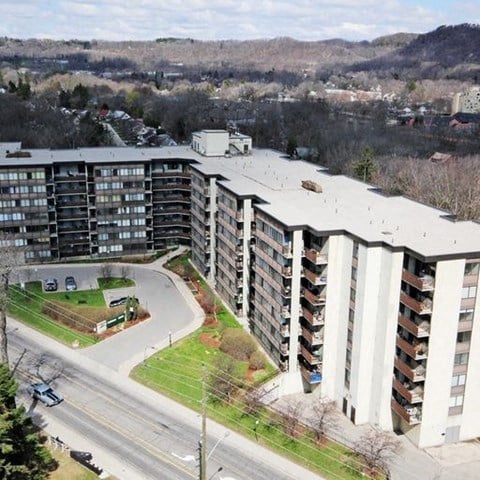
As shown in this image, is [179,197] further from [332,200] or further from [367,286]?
[367,286]

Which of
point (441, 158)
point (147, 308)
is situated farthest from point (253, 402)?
point (441, 158)

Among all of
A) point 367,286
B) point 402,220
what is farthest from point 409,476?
point 402,220

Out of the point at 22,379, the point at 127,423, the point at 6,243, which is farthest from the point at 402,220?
the point at 6,243

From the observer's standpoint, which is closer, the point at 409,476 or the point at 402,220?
the point at 409,476

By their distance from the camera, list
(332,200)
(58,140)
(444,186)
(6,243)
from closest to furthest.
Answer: (332,200) < (6,243) < (444,186) < (58,140)

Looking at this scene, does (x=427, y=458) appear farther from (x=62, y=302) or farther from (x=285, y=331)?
(x=62, y=302)

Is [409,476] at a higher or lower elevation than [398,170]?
lower

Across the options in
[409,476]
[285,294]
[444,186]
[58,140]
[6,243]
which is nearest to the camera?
[409,476]

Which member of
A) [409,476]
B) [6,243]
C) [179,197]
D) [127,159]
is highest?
[127,159]
